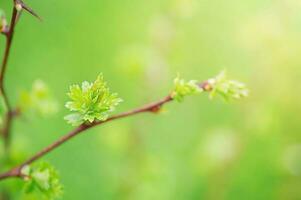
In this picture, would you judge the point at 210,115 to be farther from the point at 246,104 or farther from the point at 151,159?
the point at 151,159

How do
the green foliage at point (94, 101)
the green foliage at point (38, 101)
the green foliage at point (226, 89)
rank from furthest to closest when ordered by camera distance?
the green foliage at point (38, 101), the green foliage at point (226, 89), the green foliage at point (94, 101)

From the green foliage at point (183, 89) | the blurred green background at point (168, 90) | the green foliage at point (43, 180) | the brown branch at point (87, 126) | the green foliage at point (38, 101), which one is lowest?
the green foliage at point (43, 180)

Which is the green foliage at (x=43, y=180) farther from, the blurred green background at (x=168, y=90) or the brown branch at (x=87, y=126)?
the blurred green background at (x=168, y=90)

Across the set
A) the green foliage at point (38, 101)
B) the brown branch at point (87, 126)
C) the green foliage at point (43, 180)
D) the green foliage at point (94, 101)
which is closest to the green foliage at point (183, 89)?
the brown branch at point (87, 126)

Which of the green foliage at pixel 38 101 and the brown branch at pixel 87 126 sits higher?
the green foliage at pixel 38 101

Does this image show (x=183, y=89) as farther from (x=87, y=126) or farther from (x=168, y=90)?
(x=168, y=90)

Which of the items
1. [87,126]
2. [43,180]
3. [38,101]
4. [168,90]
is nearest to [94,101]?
[87,126]

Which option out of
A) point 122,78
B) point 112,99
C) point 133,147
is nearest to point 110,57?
point 122,78
